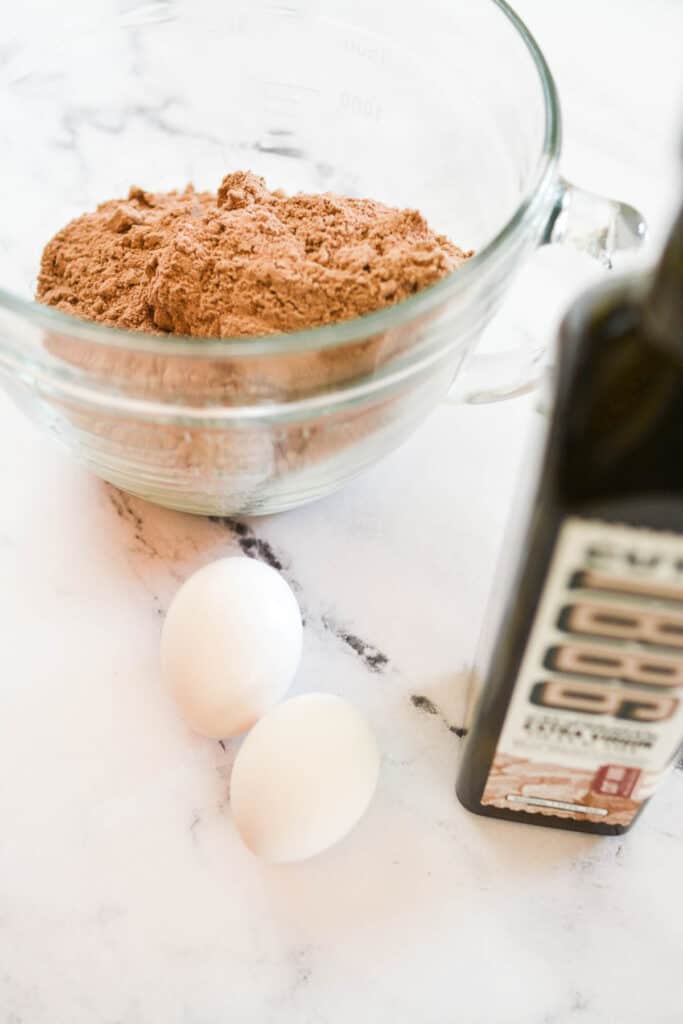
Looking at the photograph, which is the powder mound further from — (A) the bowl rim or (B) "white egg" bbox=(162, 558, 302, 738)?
(B) "white egg" bbox=(162, 558, 302, 738)

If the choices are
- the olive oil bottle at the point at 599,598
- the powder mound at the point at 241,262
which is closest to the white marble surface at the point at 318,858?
the olive oil bottle at the point at 599,598

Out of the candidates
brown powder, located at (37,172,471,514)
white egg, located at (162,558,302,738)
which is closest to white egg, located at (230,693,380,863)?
white egg, located at (162,558,302,738)

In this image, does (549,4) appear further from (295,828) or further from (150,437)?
(295,828)

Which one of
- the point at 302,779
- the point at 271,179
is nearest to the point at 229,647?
the point at 302,779

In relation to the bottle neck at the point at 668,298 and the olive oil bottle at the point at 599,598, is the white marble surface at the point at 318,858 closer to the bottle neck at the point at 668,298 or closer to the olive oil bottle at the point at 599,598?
the olive oil bottle at the point at 599,598

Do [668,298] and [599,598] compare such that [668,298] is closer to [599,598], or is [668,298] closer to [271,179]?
[599,598]
